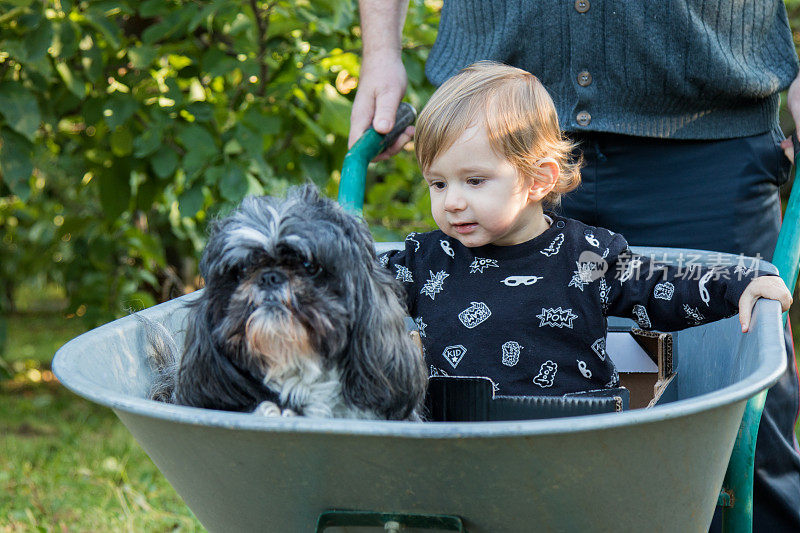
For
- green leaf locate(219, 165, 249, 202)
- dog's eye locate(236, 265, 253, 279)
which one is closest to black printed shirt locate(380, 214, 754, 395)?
dog's eye locate(236, 265, 253, 279)

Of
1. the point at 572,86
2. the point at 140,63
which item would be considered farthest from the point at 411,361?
the point at 140,63

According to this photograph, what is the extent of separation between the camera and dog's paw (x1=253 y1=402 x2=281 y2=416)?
1461 mm

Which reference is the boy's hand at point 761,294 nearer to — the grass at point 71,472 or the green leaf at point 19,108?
the grass at point 71,472

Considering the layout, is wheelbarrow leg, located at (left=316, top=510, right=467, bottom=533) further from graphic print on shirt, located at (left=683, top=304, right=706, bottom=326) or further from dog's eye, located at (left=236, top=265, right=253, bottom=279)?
graphic print on shirt, located at (left=683, top=304, right=706, bottom=326)

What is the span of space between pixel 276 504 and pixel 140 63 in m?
2.00

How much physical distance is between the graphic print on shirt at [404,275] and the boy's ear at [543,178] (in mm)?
338

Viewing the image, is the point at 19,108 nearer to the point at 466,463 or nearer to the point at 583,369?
the point at 583,369

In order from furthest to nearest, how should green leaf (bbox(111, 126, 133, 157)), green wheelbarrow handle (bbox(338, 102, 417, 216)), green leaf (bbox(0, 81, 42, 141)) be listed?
green leaf (bbox(111, 126, 133, 157)) → green leaf (bbox(0, 81, 42, 141)) → green wheelbarrow handle (bbox(338, 102, 417, 216))

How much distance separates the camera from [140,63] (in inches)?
113

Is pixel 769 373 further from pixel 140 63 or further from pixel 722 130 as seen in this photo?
pixel 140 63

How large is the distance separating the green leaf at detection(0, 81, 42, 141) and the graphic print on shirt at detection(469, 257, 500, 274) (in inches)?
65.3

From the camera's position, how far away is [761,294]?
159 centimetres

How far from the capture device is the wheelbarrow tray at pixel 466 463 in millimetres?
1080

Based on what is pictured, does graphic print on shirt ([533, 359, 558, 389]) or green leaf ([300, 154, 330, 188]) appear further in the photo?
green leaf ([300, 154, 330, 188])
